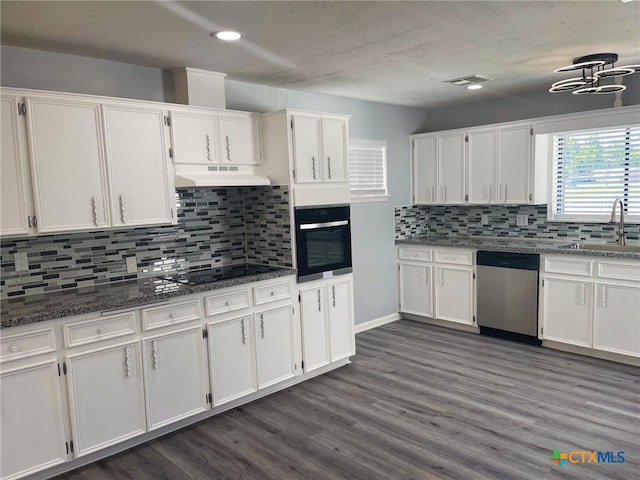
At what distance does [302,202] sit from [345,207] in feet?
1.61

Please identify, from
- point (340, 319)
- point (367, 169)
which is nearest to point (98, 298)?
point (340, 319)

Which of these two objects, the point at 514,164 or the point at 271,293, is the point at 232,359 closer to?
the point at 271,293

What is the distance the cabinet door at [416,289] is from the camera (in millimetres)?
5344

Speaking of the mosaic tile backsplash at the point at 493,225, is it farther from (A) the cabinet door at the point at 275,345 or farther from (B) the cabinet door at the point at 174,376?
(B) the cabinet door at the point at 174,376

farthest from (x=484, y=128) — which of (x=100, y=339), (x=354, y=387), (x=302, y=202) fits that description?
(x=100, y=339)

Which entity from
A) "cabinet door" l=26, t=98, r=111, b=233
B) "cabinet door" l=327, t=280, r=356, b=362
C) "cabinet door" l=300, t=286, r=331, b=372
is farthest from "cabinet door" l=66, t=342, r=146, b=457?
"cabinet door" l=327, t=280, r=356, b=362

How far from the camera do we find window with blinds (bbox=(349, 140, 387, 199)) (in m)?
5.09

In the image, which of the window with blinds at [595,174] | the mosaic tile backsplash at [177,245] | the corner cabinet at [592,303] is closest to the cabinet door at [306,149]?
the mosaic tile backsplash at [177,245]

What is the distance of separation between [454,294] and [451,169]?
4.69 ft

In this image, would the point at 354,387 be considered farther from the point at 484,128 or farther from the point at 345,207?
the point at 484,128

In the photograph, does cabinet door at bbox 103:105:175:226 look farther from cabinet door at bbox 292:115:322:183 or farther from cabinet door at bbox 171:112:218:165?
cabinet door at bbox 292:115:322:183

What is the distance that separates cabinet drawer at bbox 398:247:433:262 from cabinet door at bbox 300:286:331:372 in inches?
70.5

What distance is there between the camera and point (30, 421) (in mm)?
2539

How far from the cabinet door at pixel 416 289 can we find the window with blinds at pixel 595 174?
1.48m
